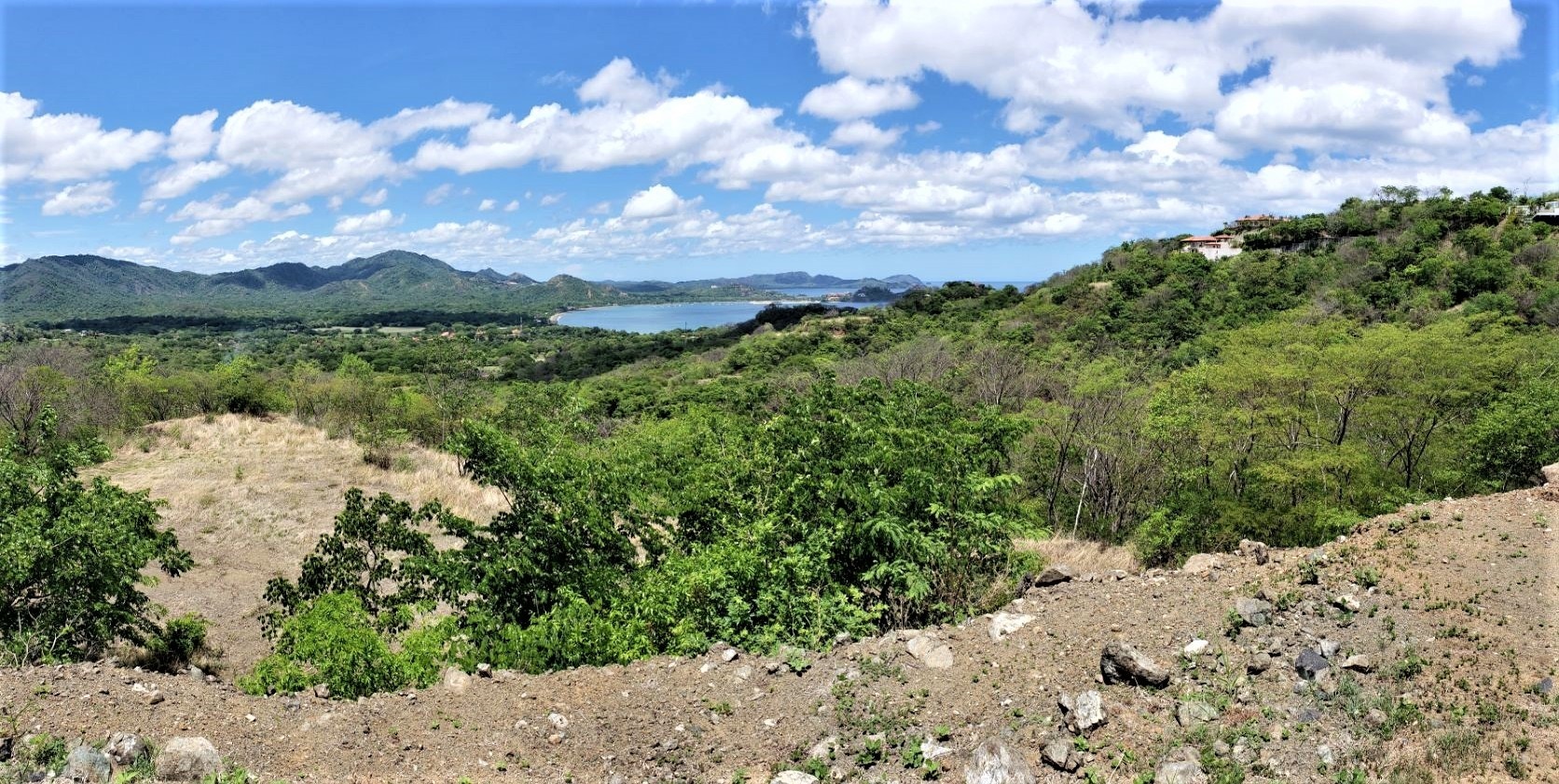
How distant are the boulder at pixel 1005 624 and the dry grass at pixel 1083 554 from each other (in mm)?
4511

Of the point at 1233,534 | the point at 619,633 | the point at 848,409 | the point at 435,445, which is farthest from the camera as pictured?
the point at 435,445

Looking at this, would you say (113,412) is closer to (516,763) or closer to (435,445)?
(435,445)

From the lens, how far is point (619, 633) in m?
8.53

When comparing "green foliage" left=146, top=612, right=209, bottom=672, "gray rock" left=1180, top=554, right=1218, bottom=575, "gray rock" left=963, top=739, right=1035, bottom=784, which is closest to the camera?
"gray rock" left=963, top=739, right=1035, bottom=784

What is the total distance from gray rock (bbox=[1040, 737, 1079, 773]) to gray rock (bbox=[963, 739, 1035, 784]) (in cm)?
16

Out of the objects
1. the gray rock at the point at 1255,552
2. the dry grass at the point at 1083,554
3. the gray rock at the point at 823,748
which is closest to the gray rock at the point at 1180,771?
the gray rock at the point at 823,748

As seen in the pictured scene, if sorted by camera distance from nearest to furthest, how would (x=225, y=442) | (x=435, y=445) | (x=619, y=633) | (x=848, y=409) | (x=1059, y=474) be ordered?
(x=619, y=633) < (x=848, y=409) < (x=1059, y=474) < (x=225, y=442) < (x=435, y=445)

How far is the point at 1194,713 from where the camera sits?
636cm

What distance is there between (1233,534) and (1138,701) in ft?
35.1

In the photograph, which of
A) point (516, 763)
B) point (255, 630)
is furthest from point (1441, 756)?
point (255, 630)

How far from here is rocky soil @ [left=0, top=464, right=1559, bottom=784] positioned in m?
5.95

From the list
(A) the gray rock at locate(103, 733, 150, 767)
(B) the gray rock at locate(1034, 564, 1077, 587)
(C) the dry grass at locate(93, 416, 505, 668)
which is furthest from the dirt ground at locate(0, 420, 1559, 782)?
(C) the dry grass at locate(93, 416, 505, 668)

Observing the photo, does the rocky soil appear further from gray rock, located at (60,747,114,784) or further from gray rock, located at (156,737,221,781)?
gray rock, located at (60,747,114,784)

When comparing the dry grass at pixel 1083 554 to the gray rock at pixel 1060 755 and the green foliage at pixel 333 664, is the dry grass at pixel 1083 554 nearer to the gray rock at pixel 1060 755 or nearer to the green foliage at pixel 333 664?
the gray rock at pixel 1060 755
